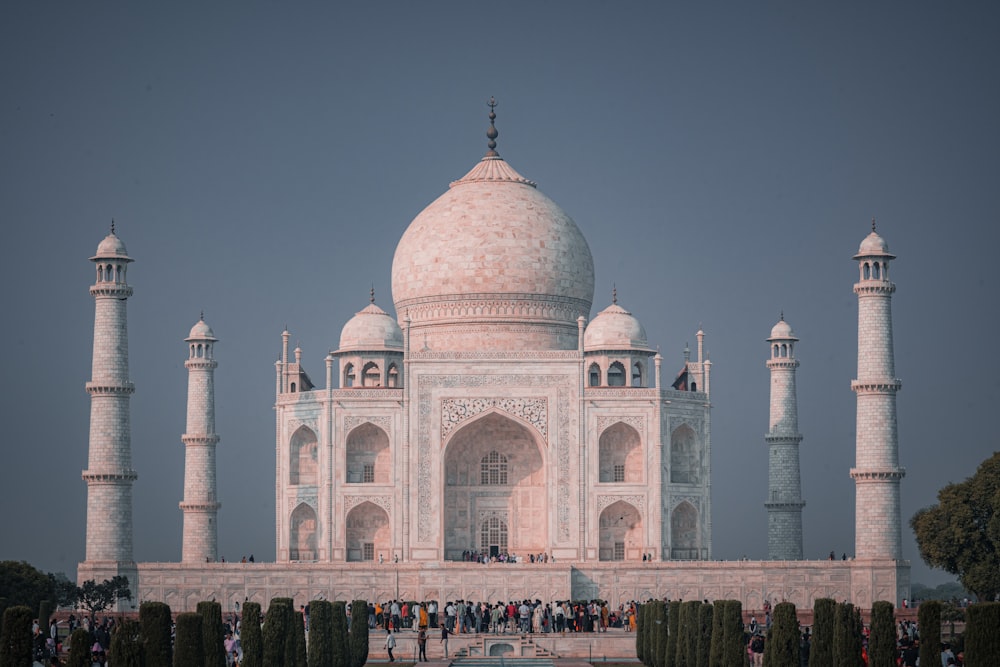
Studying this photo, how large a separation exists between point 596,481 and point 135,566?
878cm

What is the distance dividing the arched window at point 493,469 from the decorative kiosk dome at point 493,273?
2.35 m

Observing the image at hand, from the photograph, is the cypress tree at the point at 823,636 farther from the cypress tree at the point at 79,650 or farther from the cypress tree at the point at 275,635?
the cypress tree at the point at 79,650

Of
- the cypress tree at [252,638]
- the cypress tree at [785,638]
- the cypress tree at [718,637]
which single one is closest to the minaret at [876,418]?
the cypress tree at [718,637]

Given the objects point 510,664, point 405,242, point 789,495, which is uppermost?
point 405,242

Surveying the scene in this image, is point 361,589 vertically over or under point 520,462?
under

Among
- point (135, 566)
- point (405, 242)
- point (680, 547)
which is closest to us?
point (135, 566)

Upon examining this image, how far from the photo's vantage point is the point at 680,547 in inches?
1403

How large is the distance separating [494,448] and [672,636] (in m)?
13.1

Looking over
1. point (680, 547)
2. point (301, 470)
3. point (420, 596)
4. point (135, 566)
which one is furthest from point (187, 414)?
point (680, 547)

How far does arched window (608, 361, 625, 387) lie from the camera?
3644 cm

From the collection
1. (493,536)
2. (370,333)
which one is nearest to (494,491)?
(493,536)

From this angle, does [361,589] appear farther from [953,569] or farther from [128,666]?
[128,666]

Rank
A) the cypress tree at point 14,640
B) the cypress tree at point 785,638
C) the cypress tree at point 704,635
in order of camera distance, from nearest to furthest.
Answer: the cypress tree at point 14,640 < the cypress tree at point 785,638 < the cypress tree at point 704,635

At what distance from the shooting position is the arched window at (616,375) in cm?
3644
